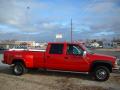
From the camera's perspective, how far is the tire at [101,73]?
11.1m

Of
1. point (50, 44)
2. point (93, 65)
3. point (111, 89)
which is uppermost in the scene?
point (50, 44)

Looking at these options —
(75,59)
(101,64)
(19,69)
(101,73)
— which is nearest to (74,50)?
(75,59)

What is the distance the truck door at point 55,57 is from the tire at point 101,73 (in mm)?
1890

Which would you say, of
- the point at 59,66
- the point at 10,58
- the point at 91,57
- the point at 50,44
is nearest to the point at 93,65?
the point at 91,57

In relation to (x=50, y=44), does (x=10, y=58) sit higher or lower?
lower

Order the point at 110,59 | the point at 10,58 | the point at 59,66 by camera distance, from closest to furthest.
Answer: the point at 110,59 → the point at 59,66 → the point at 10,58

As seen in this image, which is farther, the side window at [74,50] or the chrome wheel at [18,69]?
the chrome wheel at [18,69]

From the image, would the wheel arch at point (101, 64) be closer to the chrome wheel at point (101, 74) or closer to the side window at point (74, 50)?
the chrome wheel at point (101, 74)

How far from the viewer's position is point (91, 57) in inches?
452

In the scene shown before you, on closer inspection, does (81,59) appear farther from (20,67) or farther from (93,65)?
(20,67)

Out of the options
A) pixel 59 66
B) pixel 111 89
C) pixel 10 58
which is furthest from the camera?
pixel 10 58

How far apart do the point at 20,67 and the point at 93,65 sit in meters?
4.16

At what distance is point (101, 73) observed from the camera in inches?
442

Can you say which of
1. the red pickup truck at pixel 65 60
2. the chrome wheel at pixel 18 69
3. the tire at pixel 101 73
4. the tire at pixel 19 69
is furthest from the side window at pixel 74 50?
the chrome wheel at pixel 18 69
